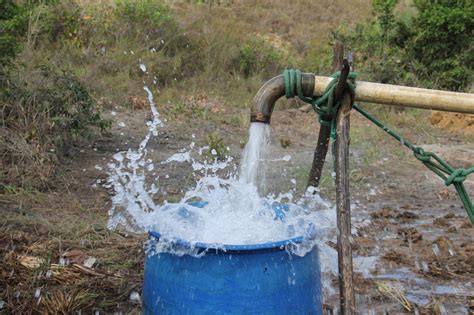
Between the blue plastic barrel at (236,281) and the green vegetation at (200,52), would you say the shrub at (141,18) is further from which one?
the blue plastic barrel at (236,281)

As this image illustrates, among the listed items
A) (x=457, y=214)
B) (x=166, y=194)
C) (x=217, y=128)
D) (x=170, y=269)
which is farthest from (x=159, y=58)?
(x=170, y=269)

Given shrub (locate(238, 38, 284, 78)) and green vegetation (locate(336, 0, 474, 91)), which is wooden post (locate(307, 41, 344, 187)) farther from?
shrub (locate(238, 38, 284, 78))

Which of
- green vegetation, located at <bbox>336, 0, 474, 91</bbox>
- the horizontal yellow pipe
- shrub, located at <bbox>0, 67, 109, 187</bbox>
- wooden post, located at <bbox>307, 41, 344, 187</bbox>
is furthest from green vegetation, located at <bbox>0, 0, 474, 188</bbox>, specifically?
the horizontal yellow pipe

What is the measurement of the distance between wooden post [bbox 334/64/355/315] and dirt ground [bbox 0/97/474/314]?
1.35m

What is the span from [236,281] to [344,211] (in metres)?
0.56

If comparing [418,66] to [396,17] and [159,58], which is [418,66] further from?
[159,58]

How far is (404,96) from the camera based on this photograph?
104 inches

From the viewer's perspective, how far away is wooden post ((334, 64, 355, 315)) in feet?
7.74

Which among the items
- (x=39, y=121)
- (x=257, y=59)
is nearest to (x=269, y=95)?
(x=39, y=121)

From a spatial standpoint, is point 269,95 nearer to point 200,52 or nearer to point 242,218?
point 242,218

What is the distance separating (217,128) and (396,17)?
4.41m

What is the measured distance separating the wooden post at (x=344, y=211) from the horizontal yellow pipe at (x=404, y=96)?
101 millimetres

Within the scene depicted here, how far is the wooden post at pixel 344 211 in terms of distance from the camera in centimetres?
236

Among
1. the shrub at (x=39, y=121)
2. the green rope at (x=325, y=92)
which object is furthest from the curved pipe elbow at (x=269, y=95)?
the shrub at (x=39, y=121)
